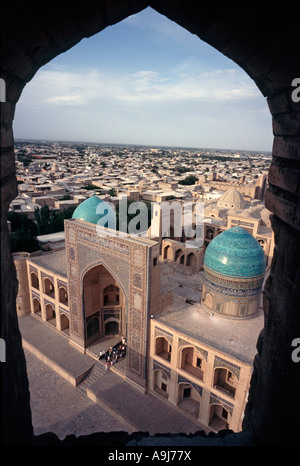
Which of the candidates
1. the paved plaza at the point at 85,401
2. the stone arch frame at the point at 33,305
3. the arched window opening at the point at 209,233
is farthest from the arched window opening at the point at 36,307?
the arched window opening at the point at 209,233

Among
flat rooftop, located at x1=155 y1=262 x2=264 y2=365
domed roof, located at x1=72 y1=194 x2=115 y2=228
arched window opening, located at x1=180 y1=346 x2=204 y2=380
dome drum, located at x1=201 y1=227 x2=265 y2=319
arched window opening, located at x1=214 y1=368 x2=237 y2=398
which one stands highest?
domed roof, located at x1=72 y1=194 x2=115 y2=228

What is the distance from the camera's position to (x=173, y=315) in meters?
9.25

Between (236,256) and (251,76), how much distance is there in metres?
8.23

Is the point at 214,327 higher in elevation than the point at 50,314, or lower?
higher

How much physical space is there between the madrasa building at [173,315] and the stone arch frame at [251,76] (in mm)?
6005

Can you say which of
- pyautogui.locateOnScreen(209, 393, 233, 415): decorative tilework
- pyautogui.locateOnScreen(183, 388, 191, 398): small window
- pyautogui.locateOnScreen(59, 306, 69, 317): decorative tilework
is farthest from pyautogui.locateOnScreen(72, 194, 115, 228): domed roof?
pyautogui.locateOnScreen(209, 393, 233, 415): decorative tilework

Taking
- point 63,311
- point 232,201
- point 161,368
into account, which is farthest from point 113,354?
point 232,201

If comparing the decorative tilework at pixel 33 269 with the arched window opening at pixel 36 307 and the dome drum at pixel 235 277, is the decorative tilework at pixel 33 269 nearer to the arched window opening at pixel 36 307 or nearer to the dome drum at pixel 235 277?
the arched window opening at pixel 36 307

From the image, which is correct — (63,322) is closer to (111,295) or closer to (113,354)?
(111,295)

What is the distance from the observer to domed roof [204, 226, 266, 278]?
9.54 meters

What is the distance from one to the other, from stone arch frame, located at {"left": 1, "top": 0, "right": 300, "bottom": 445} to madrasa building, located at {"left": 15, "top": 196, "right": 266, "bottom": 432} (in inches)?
236

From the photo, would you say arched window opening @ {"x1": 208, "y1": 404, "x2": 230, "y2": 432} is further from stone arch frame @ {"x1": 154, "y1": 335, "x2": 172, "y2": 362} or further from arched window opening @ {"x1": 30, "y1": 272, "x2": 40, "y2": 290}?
arched window opening @ {"x1": 30, "y1": 272, "x2": 40, "y2": 290}
